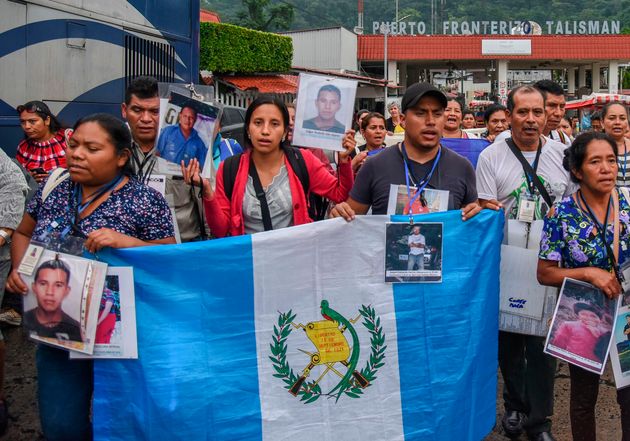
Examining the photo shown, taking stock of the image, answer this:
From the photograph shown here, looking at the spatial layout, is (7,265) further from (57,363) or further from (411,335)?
(411,335)

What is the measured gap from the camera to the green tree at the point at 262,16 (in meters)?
67.9

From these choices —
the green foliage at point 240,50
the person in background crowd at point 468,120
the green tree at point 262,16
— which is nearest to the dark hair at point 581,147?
the person in background crowd at point 468,120

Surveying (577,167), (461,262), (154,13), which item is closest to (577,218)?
(577,167)

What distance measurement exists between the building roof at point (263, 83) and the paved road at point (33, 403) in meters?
18.9

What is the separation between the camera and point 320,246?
3482mm

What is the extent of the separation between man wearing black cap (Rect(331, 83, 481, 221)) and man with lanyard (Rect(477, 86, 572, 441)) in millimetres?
309

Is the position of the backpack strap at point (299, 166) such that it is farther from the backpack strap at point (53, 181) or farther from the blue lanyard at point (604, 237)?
the blue lanyard at point (604, 237)

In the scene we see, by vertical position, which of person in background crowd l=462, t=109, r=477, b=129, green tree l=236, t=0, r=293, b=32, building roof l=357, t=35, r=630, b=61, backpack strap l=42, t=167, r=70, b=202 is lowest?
backpack strap l=42, t=167, r=70, b=202

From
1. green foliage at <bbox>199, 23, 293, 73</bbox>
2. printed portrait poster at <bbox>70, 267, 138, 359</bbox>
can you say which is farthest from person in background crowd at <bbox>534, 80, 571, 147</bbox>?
green foliage at <bbox>199, 23, 293, 73</bbox>

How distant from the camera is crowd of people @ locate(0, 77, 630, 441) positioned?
3195mm

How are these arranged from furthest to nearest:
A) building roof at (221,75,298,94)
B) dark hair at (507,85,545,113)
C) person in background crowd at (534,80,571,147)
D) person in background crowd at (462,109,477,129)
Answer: building roof at (221,75,298,94)
person in background crowd at (462,109,477,129)
person in background crowd at (534,80,571,147)
dark hair at (507,85,545,113)

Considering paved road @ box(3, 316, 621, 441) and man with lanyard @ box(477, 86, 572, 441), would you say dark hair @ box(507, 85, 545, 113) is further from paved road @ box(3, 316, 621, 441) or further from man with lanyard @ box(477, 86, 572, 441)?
paved road @ box(3, 316, 621, 441)

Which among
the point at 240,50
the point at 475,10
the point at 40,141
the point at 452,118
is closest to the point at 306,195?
the point at 452,118

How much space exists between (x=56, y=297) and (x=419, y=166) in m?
1.90
